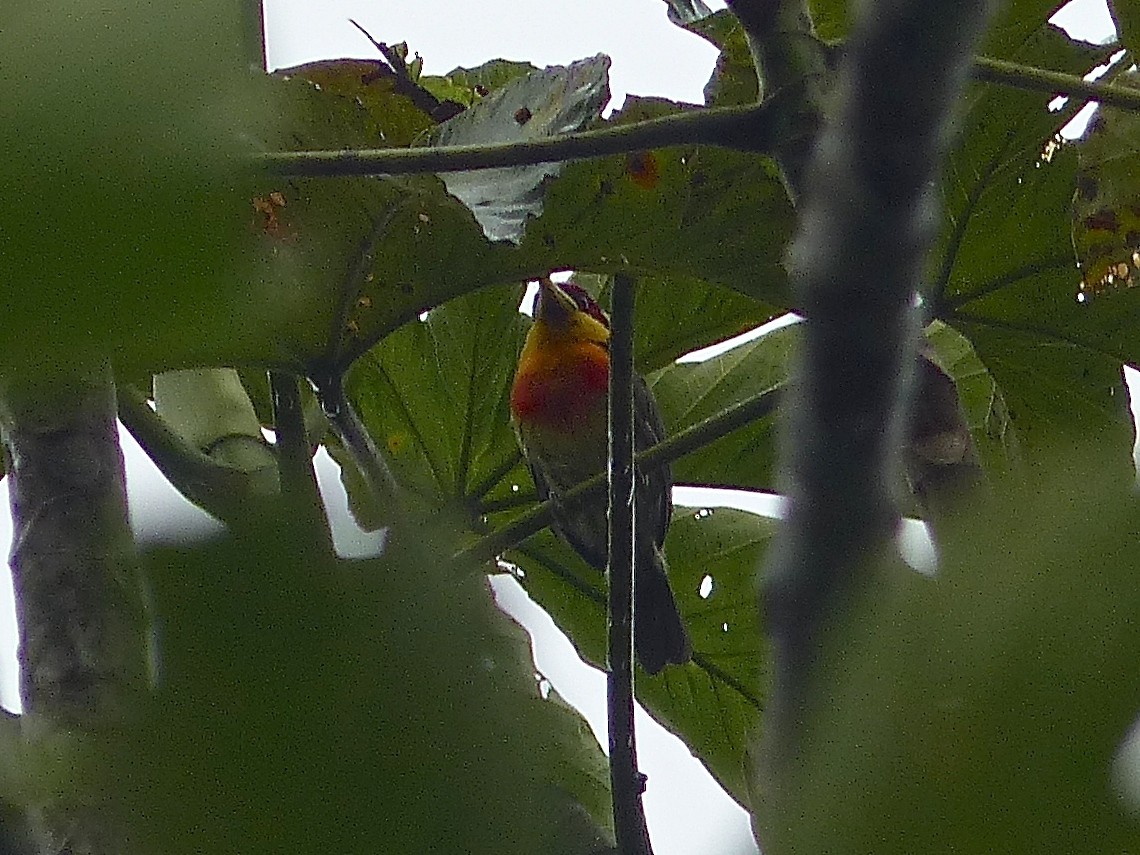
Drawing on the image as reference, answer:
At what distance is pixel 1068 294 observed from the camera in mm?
1405

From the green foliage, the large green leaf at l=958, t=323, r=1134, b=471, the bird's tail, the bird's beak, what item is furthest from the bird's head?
the green foliage

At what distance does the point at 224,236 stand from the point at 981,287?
4.20 ft

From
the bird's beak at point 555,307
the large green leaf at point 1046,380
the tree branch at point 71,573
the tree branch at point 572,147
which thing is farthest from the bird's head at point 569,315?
the tree branch at point 71,573

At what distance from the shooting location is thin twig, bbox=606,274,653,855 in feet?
2.19

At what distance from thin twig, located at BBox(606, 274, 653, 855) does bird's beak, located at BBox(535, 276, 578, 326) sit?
5.86 ft

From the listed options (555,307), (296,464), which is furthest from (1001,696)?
Answer: (555,307)

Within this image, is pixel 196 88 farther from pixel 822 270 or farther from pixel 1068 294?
pixel 1068 294

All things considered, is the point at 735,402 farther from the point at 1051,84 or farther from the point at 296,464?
the point at 296,464

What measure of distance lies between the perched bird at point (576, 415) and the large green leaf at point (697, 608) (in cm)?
8

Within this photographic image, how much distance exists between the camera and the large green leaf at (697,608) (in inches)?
66.0

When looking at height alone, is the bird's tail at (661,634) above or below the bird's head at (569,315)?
below

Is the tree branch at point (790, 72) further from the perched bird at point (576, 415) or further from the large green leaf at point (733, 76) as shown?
the perched bird at point (576, 415)

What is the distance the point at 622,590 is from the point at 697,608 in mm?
907

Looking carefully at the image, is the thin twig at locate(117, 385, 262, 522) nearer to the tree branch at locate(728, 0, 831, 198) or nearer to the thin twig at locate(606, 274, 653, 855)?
the thin twig at locate(606, 274, 653, 855)
